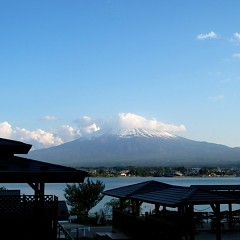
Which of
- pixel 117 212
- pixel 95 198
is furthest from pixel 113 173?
pixel 117 212

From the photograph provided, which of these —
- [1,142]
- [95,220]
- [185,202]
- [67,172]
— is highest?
[1,142]

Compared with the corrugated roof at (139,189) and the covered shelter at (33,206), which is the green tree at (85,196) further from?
the covered shelter at (33,206)

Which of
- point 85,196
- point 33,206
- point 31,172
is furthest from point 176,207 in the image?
point 85,196

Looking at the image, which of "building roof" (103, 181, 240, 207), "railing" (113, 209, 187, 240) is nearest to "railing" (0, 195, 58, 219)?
"railing" (113, 209, 187, 240)

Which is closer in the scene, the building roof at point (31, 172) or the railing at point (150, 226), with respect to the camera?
the building roof at point (31, 172)

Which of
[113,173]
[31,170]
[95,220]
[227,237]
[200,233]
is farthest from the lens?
[113,173]

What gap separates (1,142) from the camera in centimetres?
1209

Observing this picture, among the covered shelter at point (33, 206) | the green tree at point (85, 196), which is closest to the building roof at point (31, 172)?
the covered shelter at point (33, 206)

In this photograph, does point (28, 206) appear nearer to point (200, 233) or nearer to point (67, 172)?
point (67, 172)

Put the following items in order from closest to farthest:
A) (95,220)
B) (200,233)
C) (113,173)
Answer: (200,233) → (95,220) → (113,173)

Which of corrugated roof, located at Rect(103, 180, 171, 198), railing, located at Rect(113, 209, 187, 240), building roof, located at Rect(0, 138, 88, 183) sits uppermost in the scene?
building roof, located at Rect(0, 138, 88, 183)

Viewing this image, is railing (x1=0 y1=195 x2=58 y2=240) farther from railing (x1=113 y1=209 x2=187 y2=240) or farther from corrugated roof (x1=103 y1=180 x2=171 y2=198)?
corrugated roof (x1=103 y1=180 x2=171 y2=198)

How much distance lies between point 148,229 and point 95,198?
14.9 metres

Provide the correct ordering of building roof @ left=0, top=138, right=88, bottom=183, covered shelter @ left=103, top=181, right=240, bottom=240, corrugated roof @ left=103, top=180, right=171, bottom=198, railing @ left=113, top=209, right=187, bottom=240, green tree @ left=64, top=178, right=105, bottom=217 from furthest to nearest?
green tree @ left=64, top=178, right=105, bottom=217
corrugated roof @ left=103, top=180, right=171, bottom=198
covered shelter @ left=103, top=181, right=240, bottom=240
railing @ left=113, top=209, right=187, bottom=240
building roof @ left=0, top=138, right=88, bottom=183
